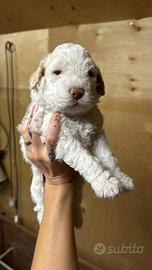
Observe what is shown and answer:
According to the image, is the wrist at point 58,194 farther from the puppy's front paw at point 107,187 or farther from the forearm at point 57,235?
the puppy's front paw at point 107,187

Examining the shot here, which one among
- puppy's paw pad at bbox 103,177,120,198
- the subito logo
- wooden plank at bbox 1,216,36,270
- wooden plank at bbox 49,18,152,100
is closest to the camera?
puppy's paw pad at bbox 103,177,120,198

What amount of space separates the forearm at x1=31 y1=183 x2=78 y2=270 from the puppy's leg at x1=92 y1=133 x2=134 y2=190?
128 millimetres

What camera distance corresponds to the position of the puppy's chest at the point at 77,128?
0.77 m

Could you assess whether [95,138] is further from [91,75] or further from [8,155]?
[8,155]

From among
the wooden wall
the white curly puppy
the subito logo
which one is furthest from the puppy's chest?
the subito logo

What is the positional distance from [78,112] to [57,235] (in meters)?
0.32

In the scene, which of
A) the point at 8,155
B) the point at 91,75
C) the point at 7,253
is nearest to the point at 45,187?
the point at 91,75

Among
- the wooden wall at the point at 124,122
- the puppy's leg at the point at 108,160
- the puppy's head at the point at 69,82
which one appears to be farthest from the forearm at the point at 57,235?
the wooden wall at the point at 124,122

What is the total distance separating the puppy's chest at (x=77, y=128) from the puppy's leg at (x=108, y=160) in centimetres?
4

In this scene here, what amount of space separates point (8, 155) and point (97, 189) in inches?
58.1

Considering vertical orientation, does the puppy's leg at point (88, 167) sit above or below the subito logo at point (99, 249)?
above

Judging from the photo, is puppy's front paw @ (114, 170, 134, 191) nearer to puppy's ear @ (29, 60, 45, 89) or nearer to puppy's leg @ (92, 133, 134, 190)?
puppy's leg @ (92, 133, 134, 190)

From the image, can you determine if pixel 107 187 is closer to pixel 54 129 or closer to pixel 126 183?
pixel 126 183

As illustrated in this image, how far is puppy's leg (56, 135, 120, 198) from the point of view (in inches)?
27.4
